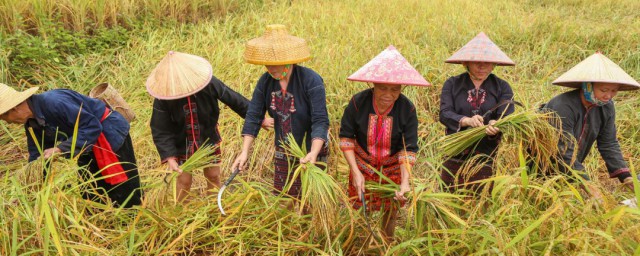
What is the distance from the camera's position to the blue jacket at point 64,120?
226 centimetres

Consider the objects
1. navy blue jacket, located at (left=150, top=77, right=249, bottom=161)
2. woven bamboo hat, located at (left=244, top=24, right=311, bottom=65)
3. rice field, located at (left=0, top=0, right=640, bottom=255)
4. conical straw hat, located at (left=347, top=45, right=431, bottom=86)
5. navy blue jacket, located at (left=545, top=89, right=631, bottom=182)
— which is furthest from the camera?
navy blue jacket, located at (left=150, top=77, right=249, bottom=161)

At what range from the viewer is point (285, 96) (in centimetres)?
229

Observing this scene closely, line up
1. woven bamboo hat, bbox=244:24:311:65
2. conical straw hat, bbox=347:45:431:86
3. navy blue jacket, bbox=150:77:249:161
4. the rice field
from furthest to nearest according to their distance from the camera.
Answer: navy blue jacket, bbox=150:77:249:161, woven bamboo hat, bbox=244:24:311:65, conical straw hat, bbox=347:45:431:86, the rice field

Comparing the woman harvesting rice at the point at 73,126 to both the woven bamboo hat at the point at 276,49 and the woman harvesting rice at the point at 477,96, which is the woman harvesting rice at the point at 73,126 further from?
the woman harvesting rice at the point at 477,96

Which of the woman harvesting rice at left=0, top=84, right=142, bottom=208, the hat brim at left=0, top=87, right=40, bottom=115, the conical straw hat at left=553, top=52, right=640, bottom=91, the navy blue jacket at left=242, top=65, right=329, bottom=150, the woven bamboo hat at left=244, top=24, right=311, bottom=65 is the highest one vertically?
the conical straw hat at left=553, top=52, right=640, bottom=91

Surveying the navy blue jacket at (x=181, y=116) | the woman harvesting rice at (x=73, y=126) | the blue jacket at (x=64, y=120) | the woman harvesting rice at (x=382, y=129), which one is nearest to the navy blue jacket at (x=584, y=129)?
the woman harvesting rice at (x=382, y=129)

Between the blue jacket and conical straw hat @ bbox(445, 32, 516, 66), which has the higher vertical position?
conical straw hat @ bbox(445, 32, 516, 66)

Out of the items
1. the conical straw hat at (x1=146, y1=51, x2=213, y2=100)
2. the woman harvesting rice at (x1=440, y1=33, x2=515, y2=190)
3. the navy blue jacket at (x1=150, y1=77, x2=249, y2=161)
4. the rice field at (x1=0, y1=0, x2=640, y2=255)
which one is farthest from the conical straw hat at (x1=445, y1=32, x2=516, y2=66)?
the conical straw hat at (x1=146, y1=51, x2=213, y2=100)

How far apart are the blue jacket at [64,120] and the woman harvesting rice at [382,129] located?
52.7 inches

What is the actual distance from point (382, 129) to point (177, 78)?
1106 mm

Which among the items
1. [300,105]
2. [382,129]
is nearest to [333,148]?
[300,105]

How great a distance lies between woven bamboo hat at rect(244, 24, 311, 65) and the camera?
2113mm

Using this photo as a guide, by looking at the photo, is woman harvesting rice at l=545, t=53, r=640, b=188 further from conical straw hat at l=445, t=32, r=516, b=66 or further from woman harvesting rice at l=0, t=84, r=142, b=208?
woman harvesting rice at l=0, t=84, r=142, b=208

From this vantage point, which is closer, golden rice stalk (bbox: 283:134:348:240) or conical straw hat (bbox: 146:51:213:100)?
golden rice stalk (bbox: 283:134:348:240)
